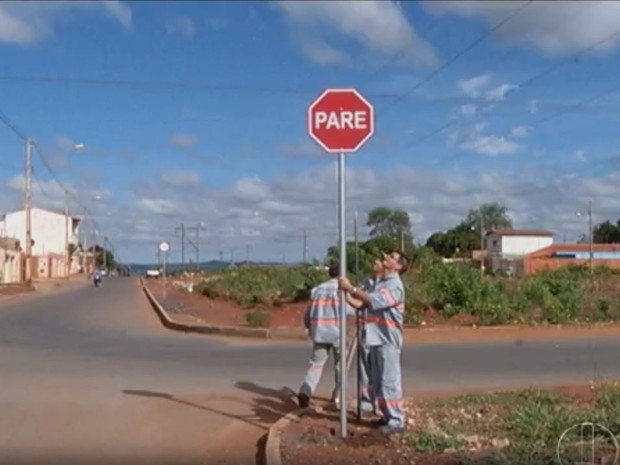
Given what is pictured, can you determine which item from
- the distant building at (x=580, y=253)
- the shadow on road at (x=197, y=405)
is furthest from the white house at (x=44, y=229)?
the shadow on road at (x=197, y=405)

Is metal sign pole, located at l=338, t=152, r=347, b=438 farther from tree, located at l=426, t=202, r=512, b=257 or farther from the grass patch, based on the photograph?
tree, located at l=426, t=202, r=512, b=257

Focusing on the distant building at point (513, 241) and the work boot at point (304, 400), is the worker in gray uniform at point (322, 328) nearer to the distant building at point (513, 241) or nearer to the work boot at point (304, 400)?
the work boot at point (304, 400)

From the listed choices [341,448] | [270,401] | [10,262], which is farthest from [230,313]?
[10,262]

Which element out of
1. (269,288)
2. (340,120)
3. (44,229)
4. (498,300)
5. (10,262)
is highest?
(44,229)

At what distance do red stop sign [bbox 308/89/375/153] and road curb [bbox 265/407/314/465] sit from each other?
8.01ft

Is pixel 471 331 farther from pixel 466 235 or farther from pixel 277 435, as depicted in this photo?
pixel 466 235

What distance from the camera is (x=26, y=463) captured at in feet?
26.9

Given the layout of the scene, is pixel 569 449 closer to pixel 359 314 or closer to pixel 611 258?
pixel 359 314

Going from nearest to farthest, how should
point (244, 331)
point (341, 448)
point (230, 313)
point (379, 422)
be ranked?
point (341, 448), point (379, 422), point (244, 331), point (230, 313)

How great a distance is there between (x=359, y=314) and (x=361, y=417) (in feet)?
3.70
